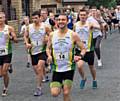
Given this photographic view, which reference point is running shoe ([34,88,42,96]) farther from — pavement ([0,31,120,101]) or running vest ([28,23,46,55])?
running vest ([28,23,46,55])

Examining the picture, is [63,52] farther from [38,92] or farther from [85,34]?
[85,34]

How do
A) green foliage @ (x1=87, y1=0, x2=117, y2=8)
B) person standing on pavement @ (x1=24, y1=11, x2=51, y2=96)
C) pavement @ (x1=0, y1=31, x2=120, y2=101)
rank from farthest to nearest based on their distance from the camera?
green foliage @ (x1=87, y1=0, x2=117, y2=8) < person standing on pavement @ (x1=24, y1=11, x2=51, y2=96) < pavement @ (x1=0, y1=31, x2=120, y2=101)

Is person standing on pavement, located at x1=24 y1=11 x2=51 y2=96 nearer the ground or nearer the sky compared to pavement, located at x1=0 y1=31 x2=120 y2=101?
nearer the sky

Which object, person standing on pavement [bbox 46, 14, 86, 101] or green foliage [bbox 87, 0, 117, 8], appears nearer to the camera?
person standing on pavement [bbox 46, 14, 86, 101]

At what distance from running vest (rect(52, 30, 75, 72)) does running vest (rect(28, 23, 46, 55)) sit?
2.25 metres

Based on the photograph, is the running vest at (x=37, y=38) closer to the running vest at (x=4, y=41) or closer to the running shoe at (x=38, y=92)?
the running vest at (x=4, y=41)

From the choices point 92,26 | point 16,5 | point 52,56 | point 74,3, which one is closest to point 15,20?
point 16,5

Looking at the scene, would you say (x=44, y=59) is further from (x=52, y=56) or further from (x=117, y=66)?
(x=117, y=66)

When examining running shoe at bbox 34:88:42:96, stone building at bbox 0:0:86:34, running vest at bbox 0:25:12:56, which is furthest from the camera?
stone building at bbox 0:0:86:34

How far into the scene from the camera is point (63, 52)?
304 inches

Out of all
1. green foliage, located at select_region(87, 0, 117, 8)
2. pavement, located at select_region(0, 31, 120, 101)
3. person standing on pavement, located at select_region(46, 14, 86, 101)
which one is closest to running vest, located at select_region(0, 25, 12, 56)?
pavement, located at select_region(0, 31, 120, 101)

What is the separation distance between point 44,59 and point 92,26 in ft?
4.34

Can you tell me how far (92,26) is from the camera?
1032 centimetres

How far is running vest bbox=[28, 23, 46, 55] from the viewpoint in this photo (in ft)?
32.9
